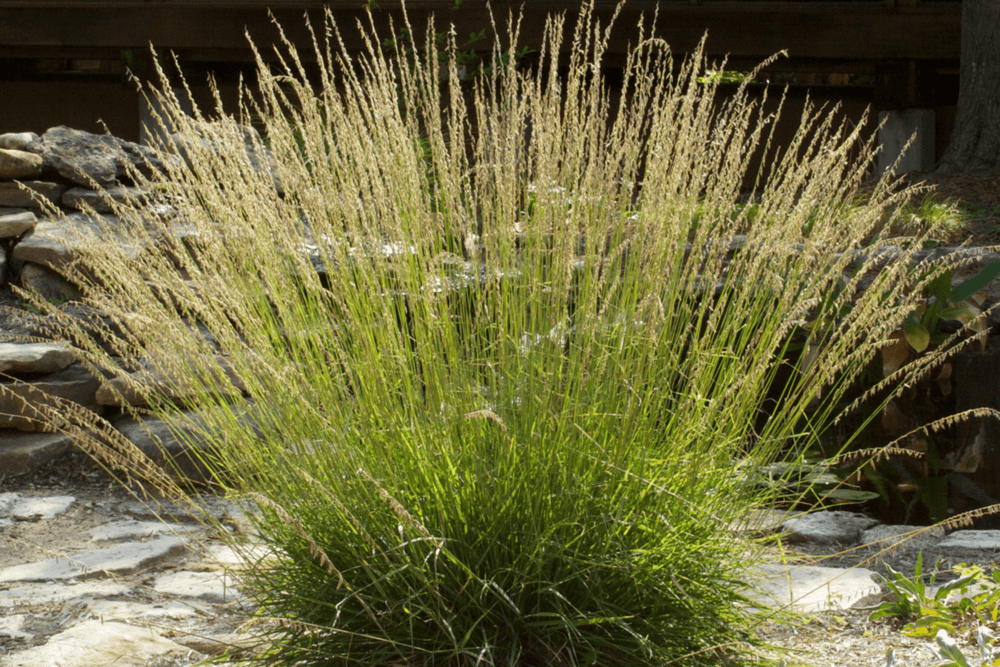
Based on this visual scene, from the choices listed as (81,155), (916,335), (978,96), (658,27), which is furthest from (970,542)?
(658,27)

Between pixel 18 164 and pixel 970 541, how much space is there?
4809 millimetres

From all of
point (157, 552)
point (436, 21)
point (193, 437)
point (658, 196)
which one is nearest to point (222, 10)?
point (436, 21)

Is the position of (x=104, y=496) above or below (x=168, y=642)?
below

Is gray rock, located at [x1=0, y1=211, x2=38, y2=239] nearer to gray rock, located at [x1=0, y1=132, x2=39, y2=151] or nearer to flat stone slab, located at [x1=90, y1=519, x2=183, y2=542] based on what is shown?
gray rock, located at [x1=0, y1=132, x2=39, y2=151]

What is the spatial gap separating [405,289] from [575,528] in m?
0.67

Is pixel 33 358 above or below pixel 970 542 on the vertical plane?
above

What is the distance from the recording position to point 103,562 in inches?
96.4

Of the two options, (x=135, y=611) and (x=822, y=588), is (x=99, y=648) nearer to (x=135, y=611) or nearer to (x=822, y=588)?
(x=135, y=611)

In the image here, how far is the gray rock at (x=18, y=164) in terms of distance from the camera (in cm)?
450

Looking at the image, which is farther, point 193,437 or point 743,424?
point 193,437

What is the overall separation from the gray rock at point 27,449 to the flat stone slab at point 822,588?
2705 millimetres

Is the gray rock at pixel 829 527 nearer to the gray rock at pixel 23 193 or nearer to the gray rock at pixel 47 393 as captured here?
the gray rock at pixel 47 393

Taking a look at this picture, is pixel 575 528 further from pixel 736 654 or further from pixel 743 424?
pixel 743 424

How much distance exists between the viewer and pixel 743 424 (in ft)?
6.40
